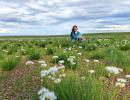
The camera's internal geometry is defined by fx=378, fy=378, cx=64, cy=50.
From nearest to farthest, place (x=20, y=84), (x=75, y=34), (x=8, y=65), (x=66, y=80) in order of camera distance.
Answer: (x=66, y=80)
(x=20, y=84)
(x=8, y=65)
(x=75, y=34)

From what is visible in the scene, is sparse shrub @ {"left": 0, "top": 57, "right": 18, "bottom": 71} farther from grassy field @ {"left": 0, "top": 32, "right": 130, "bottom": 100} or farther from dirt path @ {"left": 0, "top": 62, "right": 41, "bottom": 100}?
dirt path @ {"left": 0, "top": 62, "right": 41, "bottom": 100}

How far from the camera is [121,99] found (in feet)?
23.5

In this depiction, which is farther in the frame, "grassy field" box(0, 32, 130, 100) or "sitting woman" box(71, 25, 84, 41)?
"sitting woman" box(71, 25, 84, 41)

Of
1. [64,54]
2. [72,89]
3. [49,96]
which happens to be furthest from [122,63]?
[49,96]

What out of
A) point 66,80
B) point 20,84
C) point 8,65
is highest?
point 66,80

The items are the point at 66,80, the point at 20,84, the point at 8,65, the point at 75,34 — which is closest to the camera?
the point at 66,80

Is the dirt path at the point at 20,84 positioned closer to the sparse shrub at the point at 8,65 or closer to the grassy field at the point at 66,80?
the grassy field at the point at 66,80

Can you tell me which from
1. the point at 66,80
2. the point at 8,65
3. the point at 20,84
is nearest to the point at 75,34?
the point at 8,65

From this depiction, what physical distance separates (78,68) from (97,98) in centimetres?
454

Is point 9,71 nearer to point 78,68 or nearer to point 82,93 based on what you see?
point 78,68

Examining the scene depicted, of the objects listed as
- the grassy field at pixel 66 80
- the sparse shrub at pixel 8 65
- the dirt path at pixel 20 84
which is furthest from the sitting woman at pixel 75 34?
the dirt path at pixel 20 84

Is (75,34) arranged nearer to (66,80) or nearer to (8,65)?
(8,65)

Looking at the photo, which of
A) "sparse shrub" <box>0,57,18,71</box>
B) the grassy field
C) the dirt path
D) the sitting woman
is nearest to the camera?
the grassy field

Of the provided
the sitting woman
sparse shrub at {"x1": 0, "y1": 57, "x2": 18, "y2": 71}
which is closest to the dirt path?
sparse shrub at {"x1": 0, "y1": 57, "x2": 18, "y2": 71}
